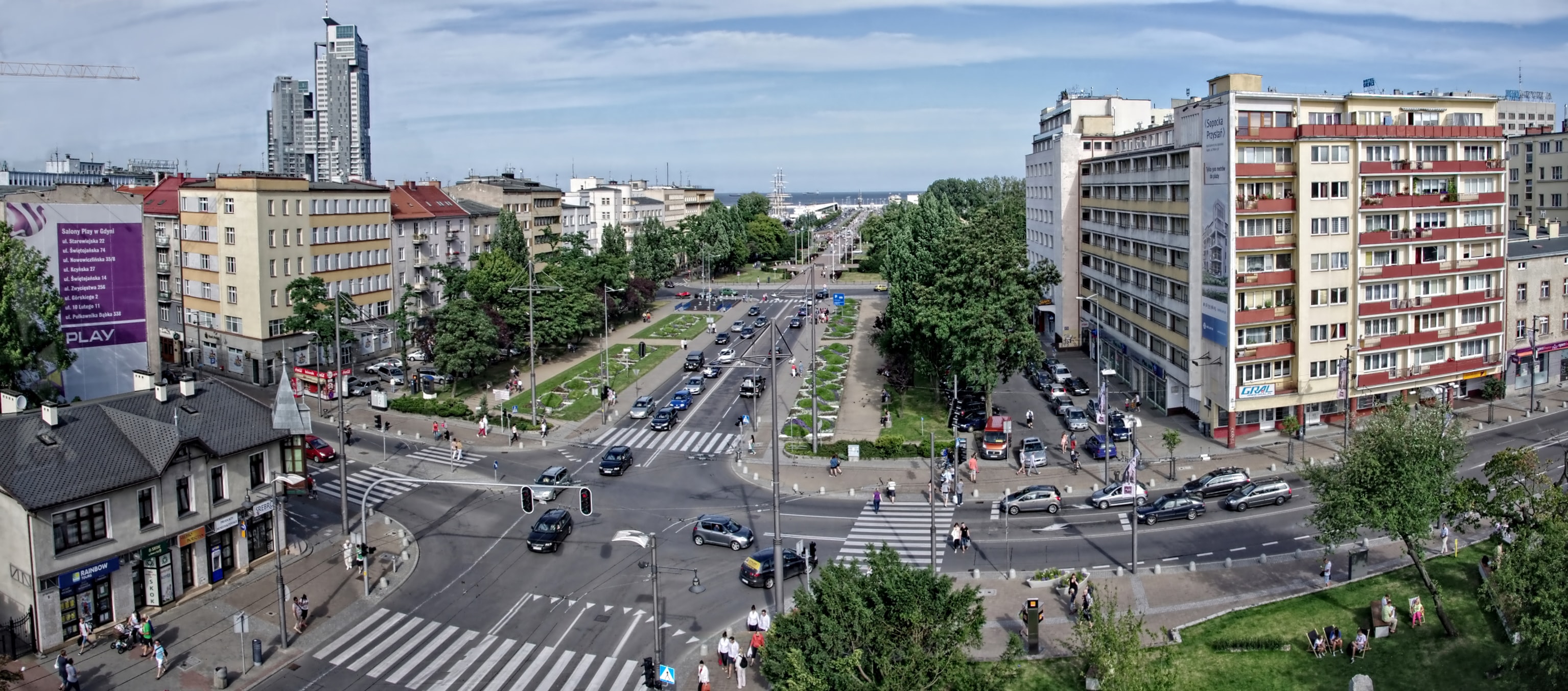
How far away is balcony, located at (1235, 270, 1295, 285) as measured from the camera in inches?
2290

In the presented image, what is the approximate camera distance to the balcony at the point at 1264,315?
58375 millimetres

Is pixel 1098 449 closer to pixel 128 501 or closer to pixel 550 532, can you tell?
pixel 550 532

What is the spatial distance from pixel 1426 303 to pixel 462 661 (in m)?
55.7

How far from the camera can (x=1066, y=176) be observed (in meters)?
90.8

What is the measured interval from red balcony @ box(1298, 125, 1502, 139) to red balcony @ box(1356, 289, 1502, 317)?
9.03 metres

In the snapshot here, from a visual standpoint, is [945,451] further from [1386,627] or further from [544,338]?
[544,338]

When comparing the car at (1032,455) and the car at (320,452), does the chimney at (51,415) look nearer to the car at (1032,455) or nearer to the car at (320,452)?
the car at (320,452)

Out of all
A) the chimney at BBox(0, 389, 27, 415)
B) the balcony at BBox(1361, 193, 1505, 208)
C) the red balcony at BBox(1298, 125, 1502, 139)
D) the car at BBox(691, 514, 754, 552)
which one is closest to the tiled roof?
the chimney at BBox(0, 389, 27, 415)

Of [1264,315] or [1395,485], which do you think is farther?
[1264,315]

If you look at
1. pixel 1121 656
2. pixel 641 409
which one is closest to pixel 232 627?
pixel 1121 656

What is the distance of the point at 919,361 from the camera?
68250 millimetres

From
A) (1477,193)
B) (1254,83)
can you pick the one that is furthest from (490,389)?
(1477,193)

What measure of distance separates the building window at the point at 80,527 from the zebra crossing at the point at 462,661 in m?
9.13

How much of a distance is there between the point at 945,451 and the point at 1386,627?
24.6 m
